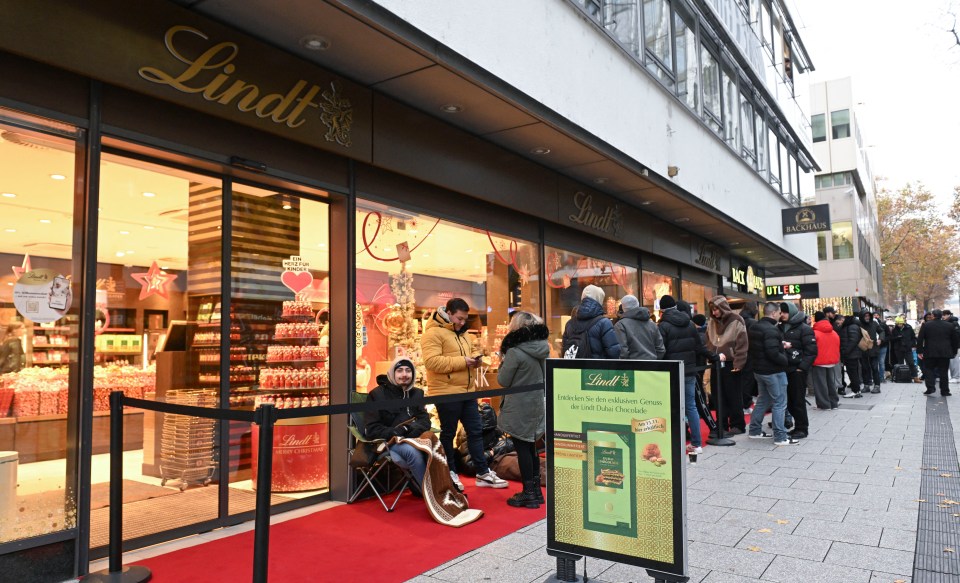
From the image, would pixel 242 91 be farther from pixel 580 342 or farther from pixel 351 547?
pixel 580 342

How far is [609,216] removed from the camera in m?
11.3

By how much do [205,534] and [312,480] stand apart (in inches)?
48.2

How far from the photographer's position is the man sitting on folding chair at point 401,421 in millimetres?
5664

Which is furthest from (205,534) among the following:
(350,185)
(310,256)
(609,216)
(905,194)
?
(905,194)

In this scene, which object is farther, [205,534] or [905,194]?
[905,194]

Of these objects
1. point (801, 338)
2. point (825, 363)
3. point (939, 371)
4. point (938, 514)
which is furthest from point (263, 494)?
point (939, 371)

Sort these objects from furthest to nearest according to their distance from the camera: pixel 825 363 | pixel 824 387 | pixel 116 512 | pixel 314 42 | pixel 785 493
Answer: pixel 824 387 → pixel 825 363 → pixel 785 493 → pixel 314 42 → pixel 116 512

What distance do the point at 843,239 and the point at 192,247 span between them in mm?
41992

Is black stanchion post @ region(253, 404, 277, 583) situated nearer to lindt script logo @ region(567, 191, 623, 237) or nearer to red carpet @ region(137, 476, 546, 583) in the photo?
red carpet @ region(137, 476, 546, 583)

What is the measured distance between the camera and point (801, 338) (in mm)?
9773

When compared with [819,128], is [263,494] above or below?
below

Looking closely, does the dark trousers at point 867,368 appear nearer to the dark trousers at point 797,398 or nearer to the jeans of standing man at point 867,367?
the jeans of standing man at point 867,367

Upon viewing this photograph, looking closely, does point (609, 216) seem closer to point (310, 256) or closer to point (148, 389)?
point (310, 256)

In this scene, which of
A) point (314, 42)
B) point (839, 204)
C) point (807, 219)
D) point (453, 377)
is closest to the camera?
point (314, 42)
